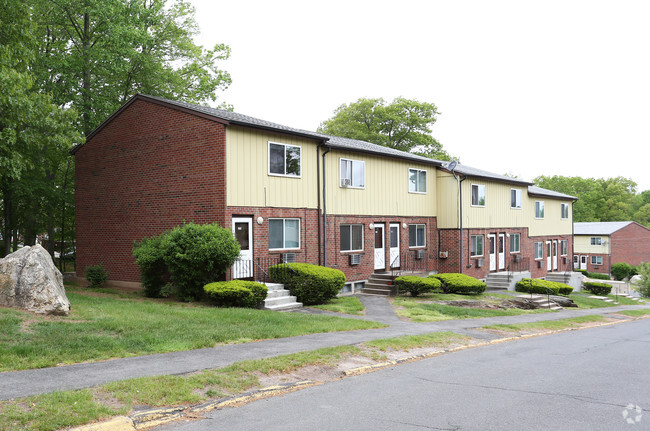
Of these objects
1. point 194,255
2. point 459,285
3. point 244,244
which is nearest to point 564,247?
point 459,285

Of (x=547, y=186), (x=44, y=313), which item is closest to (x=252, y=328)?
(x=44, y=313)

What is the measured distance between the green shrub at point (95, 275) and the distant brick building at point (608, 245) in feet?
186

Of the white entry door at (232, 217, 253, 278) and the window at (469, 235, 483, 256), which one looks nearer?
the white entry door at (232, 217, 253, 278)

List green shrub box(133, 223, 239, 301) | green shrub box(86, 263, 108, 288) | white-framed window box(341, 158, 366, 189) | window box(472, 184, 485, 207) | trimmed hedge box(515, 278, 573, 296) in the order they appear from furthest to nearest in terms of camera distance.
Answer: window box(472, 184, 485, 207)
trimmed hedge box(515, 278, 573, 296)
white-framed window box(341, 158, 366, 189)
green shrub box(86, 263, 108, 288)
green shrub box(133, 223, 239, 301)

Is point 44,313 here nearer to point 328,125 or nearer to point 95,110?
point 95,110

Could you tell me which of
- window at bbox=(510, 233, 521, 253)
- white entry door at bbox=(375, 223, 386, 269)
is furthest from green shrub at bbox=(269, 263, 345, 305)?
window at bbox=(510, 233, 521, 253)

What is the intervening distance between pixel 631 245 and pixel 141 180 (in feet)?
202

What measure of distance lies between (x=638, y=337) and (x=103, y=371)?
1408cm

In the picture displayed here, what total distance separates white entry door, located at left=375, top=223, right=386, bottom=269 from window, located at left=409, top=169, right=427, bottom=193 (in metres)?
3.16

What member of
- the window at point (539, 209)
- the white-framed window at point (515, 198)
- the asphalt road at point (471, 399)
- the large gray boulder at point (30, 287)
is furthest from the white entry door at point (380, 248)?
the window at point (539, 209)

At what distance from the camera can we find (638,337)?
14758 mm

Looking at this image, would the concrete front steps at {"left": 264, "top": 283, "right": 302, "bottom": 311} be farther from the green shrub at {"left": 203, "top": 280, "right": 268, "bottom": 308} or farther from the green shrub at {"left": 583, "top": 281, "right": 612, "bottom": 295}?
the green shrub at {"left": 583, "top": 281, "right": 612, "bottom": 295}

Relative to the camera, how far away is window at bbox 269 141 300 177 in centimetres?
1872

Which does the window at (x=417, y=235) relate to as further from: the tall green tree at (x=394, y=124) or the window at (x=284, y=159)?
the tall green tree at (x=394, y=124)
